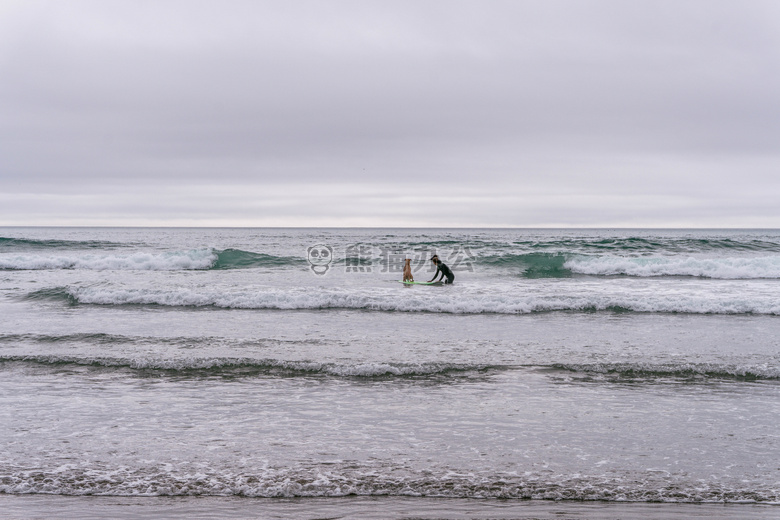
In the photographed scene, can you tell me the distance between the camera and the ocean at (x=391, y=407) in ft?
15.1

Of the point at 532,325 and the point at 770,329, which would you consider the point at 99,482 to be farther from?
the point at 770,329

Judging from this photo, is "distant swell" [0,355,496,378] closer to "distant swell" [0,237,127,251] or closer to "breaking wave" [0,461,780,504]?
"breaking wave" [0,461,780,504]

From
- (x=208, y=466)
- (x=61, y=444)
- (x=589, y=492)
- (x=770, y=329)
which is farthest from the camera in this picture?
(x=770, y=329)

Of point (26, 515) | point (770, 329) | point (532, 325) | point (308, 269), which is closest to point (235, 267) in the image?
point (308, 269)

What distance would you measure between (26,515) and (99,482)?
0.60 meters

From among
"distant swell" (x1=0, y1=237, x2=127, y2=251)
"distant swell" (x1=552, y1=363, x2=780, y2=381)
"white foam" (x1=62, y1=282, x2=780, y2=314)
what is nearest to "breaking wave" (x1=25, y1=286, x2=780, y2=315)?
"white foam" (x1=62, y1=282, x2=780, y2=314)

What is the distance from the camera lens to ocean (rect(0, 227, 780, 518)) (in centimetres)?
460

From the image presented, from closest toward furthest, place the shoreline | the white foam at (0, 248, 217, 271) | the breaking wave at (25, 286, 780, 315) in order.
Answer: the shoreline
the breaking wave at (25, 286, 780, 315)
the white foam at (0, 248, 217, 271)

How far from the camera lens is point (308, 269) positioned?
28391mm

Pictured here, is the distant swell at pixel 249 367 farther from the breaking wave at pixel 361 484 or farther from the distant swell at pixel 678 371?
the breaking wave at pixel 361 484

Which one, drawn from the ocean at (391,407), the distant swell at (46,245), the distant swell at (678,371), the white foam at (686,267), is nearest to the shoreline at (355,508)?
the ocean at (391,407)

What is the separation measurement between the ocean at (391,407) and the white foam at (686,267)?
10.9m

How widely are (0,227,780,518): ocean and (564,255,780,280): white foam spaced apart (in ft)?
35.8

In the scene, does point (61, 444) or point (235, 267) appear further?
point (235, 267)
